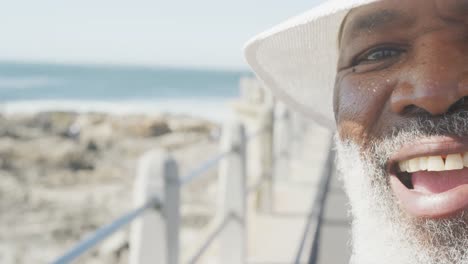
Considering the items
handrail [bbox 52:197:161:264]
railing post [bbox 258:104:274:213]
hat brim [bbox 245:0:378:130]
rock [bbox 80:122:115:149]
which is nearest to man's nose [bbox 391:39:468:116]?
hat brim [bbox 245:0:378:130]

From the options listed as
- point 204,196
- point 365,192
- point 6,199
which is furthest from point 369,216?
point 6,199

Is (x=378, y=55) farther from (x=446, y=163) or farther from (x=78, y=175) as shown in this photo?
(x=78, y=175)

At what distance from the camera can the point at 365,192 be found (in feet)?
4.34

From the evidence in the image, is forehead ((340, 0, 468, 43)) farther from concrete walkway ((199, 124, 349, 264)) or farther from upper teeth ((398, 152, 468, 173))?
concrete walkway ((199, 124, 349, 264))

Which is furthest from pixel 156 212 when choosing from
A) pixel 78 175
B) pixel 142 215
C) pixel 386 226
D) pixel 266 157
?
pixel 78 175

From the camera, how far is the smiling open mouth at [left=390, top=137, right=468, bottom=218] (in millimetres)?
1098

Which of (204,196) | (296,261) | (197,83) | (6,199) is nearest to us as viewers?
(296,261)

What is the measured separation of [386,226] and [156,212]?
3.63 ft

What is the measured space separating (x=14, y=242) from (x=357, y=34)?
41.9 feet

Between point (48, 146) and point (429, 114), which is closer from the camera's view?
point (429, 114)

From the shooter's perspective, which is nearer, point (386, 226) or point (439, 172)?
point (439, 172)

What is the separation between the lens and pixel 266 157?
5.68 metres

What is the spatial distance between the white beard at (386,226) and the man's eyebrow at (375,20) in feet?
0.81

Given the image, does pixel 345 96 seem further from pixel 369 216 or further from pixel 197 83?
pixel 197 83
